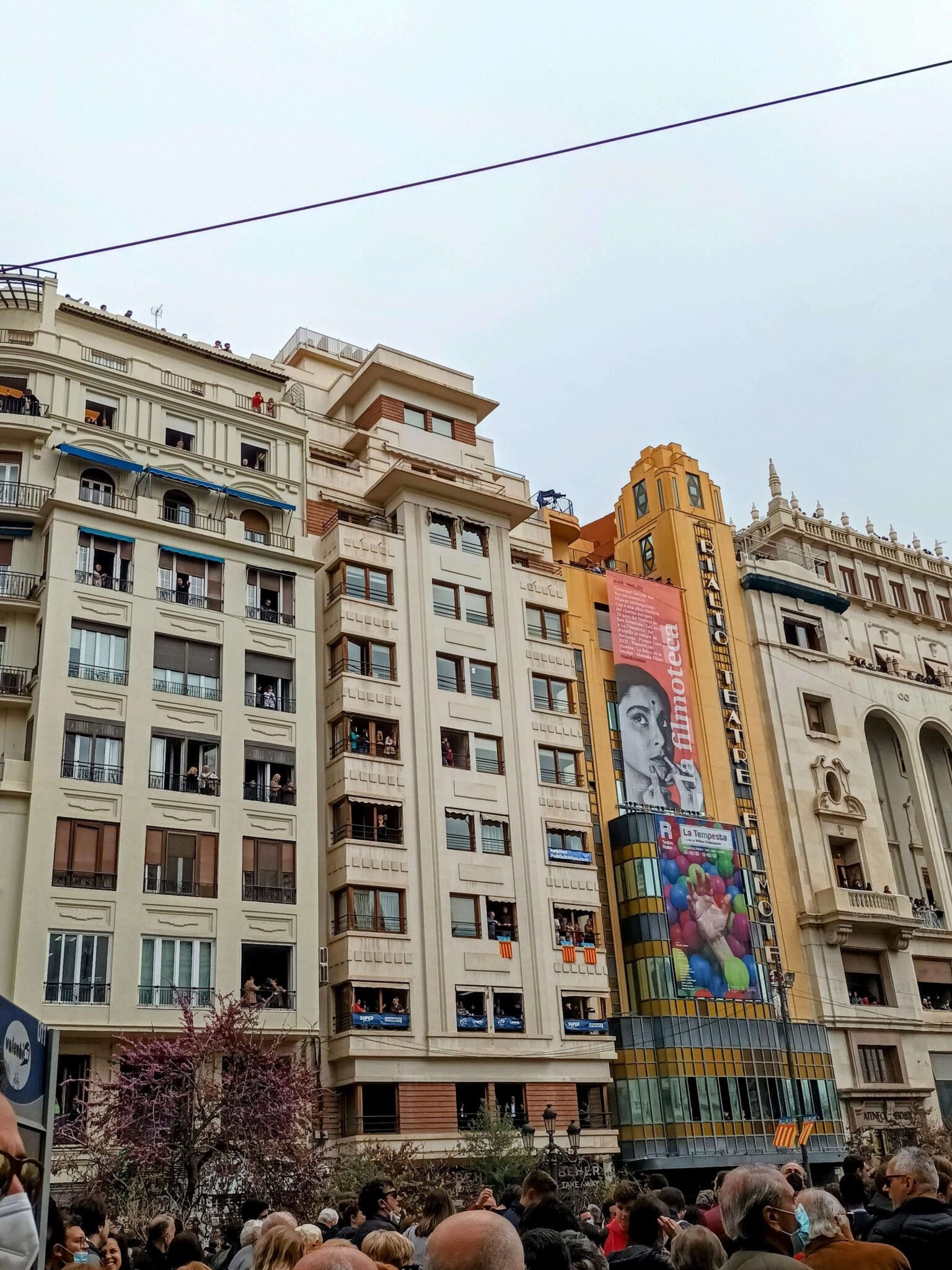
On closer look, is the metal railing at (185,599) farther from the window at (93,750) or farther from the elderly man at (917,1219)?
the elderly man at (917,1219)

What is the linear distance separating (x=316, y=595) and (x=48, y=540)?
945 cm

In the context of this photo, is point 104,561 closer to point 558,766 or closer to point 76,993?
point 76,993

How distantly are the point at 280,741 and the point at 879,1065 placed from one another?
29690mm

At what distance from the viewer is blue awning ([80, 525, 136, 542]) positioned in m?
36.5

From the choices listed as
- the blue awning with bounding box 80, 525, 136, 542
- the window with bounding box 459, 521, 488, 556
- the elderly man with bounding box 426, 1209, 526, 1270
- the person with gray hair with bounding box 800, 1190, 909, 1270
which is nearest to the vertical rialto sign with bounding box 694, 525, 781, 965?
the window with bounding box 459, 521, 488, 556

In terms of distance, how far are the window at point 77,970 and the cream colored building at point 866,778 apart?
1176 inches

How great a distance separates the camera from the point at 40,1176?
509cm

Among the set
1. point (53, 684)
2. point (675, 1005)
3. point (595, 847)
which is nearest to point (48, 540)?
point (53, 684)

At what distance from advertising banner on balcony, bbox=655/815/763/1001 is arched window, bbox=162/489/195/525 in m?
20.9

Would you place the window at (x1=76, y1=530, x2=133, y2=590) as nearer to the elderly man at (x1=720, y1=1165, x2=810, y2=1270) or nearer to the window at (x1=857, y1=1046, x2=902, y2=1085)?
the elderly man at (x1=720, y1=1165, x2=810, y2=1270)

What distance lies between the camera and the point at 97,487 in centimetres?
3856

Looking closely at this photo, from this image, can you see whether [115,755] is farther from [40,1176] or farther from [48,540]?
[40,1176]

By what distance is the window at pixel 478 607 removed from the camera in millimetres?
45062

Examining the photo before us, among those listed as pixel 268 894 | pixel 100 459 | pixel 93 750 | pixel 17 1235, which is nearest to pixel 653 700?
pixel 268 894
